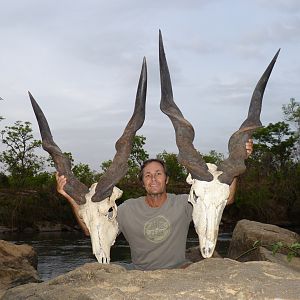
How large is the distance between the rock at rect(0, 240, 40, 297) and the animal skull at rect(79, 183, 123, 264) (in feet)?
17.7

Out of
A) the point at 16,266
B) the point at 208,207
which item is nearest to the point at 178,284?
the point at 208,207

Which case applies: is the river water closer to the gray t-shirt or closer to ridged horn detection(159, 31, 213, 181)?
the gray t-shirt

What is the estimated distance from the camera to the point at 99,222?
4.95 meters

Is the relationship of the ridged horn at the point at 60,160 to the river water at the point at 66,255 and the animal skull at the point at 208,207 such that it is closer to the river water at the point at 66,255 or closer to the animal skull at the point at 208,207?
the animal skull at the point at 208,207

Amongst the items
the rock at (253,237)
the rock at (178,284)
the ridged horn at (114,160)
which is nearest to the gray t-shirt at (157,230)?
the ridged horn at (114,160)

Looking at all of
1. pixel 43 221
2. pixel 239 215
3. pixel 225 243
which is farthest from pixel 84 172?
pixel 225 243

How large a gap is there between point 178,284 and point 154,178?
2044mm

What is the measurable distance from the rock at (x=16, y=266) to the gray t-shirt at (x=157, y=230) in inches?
208

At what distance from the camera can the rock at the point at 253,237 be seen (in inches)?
482

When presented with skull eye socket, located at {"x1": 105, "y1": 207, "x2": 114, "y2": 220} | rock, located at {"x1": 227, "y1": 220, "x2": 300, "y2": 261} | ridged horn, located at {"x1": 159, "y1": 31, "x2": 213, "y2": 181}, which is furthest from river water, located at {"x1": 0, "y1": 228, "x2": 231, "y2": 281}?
ridged horn, located at {"x1": 159, "y1": 31, "x2": 213, "y2": 181}

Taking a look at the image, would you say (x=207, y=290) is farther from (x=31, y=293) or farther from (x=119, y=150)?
(x=119, y=150)

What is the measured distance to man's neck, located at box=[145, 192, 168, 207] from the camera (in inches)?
212

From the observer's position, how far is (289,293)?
10.4 ft

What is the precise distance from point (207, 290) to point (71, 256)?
50.6 feet
